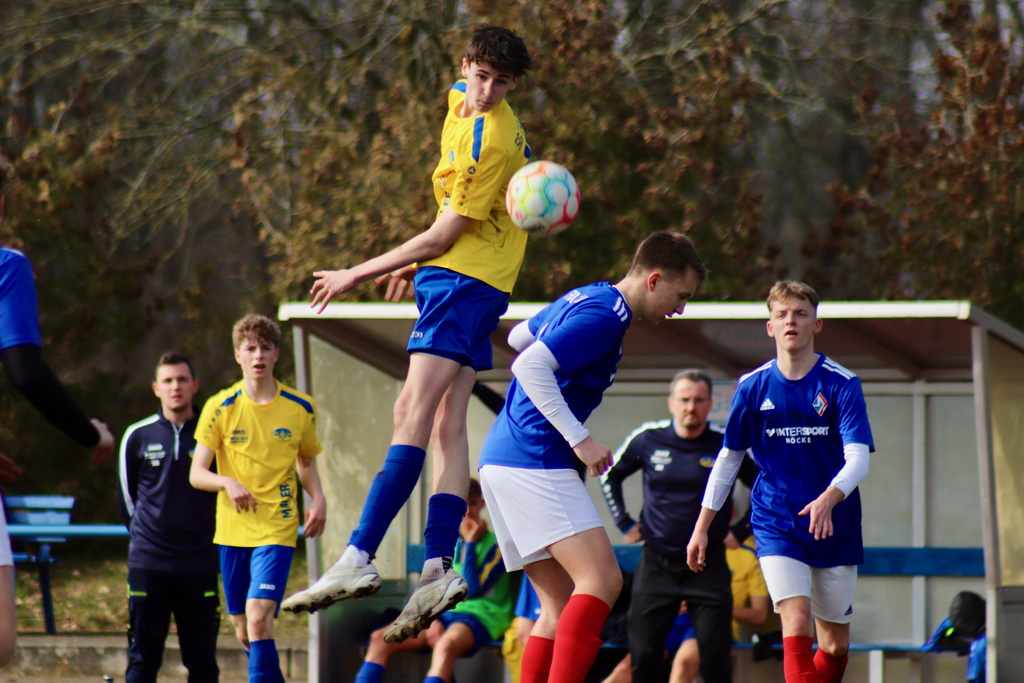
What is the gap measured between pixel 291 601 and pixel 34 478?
398 inches

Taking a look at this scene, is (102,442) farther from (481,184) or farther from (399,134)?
(399,134)

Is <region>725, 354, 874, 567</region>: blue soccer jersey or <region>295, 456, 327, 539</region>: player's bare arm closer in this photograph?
<region>725, 354, 874, 567</region>: blue soccer jersey

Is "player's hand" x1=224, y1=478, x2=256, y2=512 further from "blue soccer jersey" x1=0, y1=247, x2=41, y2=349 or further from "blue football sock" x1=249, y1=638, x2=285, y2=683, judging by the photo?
"blue soccer jersey" x1=0, y1=247, x2=41, y2=349

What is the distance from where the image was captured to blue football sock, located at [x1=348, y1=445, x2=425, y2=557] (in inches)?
200

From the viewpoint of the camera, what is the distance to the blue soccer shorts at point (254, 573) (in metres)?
7.50

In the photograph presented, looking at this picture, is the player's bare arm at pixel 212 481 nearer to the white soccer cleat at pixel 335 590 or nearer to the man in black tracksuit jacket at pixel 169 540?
the man in black tracksuit jacket at pixel 169 540

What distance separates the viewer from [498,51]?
197 inches

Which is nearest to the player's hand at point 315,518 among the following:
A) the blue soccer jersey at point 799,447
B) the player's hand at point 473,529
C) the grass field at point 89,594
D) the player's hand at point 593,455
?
the player's hand at point 473,529

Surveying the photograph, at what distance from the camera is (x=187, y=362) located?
7.97 metres

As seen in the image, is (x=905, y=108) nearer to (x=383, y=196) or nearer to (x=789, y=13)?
(x=789, y=13)

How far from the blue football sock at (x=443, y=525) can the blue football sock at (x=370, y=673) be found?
356 cm

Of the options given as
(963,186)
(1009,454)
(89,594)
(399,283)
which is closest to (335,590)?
(399,283)

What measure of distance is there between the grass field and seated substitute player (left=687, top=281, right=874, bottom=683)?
6.31 meters

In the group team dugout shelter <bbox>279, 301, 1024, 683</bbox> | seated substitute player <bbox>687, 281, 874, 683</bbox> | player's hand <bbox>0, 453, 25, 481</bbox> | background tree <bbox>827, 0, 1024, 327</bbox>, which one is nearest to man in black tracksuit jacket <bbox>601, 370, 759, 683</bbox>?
team dugout shelter <bbox>279, 301, 1024, 683</bbox>
